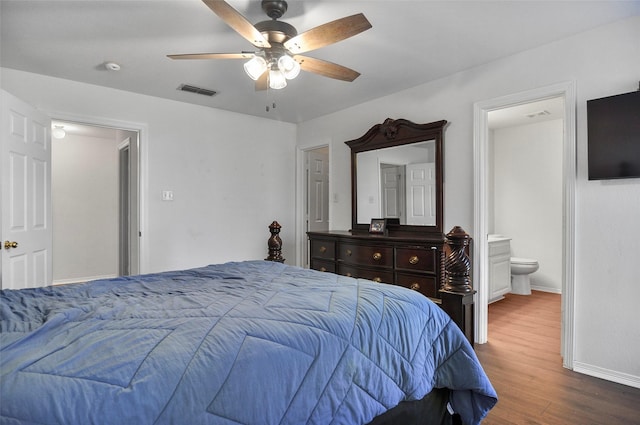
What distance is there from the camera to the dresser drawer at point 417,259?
9.82 feet

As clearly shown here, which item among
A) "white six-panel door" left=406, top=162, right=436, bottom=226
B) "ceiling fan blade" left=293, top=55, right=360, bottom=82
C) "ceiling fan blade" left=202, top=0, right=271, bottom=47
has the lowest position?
"white six-panel door" left=406, top=162, right=436, bottom=226

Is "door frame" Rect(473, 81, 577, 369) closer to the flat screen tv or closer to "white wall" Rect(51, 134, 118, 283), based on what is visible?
the flat screen tv

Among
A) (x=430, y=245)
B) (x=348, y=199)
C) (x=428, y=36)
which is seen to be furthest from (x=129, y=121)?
(x=430, y=245)

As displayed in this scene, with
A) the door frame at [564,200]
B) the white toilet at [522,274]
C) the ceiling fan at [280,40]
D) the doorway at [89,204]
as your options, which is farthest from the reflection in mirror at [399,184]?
the doorway at [89,204]

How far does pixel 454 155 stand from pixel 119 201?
4.89 metres

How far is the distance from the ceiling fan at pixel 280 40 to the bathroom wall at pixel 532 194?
4.06 meters

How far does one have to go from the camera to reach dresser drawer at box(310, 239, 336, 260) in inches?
152

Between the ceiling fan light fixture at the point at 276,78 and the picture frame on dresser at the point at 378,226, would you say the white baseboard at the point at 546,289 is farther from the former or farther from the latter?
the ceiling fan light fixture at the point at 276,78

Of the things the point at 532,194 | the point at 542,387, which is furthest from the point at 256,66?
the point at 532,194

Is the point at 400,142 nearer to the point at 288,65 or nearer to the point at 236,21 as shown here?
the point at 288,65

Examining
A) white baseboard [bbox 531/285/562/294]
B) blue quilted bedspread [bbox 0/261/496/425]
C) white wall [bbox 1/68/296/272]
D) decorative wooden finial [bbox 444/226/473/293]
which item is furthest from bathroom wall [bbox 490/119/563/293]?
blue quilted bedspread [bbox 0/261/496/425]

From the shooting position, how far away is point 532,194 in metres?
5.23

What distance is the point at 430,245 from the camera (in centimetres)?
300

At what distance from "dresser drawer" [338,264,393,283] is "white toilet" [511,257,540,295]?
8.27 ft
